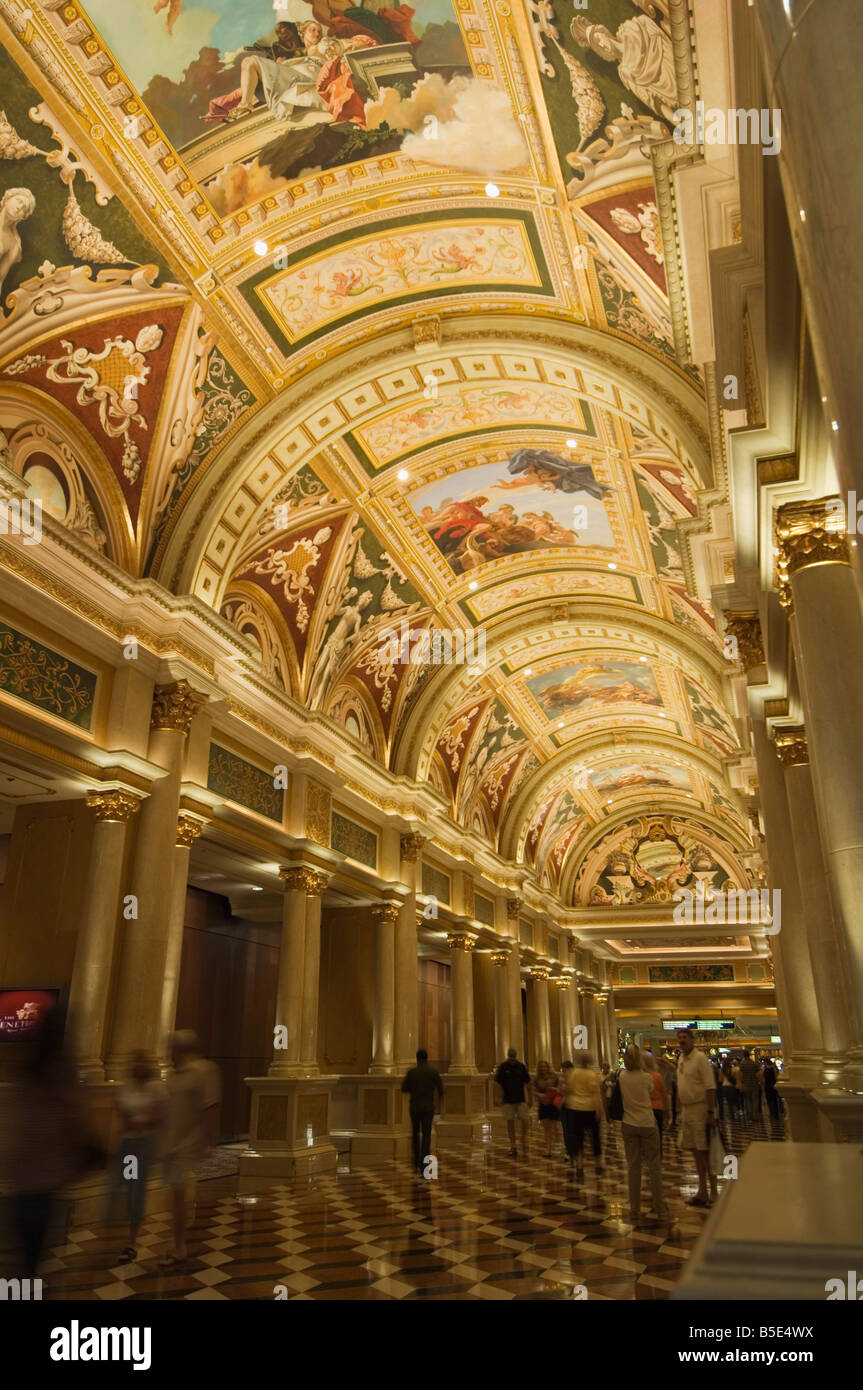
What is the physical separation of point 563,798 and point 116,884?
2113cm

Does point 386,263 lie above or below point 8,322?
above

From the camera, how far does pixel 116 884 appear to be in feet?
30.2

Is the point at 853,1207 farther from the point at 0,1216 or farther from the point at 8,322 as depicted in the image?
the point at 8,322

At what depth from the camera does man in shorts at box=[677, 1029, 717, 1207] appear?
328 inches

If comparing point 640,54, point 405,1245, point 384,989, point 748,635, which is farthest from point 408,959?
point 640,54

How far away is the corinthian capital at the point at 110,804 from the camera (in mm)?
9383

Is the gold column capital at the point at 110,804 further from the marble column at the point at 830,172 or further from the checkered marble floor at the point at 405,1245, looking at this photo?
the marble column at the point at 830,172

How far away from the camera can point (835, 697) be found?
476 cm

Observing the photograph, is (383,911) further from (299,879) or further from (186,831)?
(186,831)

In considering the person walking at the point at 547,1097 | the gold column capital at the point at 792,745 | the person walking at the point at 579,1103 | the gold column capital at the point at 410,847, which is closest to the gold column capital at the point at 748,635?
the gold column capital at the point at 792,745

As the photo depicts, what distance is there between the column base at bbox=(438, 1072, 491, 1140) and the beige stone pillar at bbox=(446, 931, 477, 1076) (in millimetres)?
172

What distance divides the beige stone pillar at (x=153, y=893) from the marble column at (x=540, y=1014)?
19323 millimetres

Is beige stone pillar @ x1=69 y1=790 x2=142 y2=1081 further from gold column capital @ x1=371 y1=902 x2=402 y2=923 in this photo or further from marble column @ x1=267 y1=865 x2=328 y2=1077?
gold column capital @ x1=371 y1=902 x2=402 y2=923
